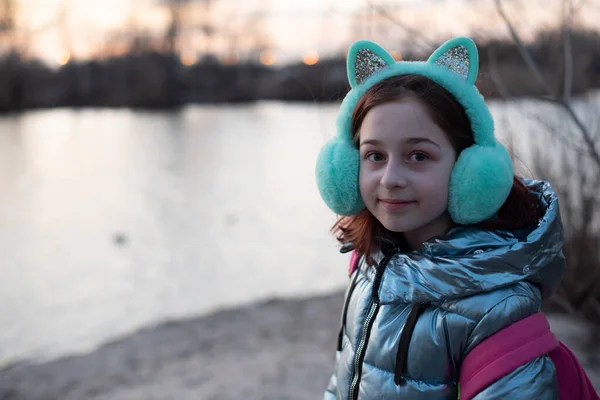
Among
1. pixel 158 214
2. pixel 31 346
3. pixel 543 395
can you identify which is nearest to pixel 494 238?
pixel 543 395

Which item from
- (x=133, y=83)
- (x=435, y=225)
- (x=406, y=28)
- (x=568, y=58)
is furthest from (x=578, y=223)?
(x=133, y=83)

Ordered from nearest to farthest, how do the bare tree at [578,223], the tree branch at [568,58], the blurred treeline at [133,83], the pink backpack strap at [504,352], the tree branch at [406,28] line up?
1. the pink backpack strap at [504,352]
2. the tree branch at [568,58]
3. the tree branch at [406,28]
4. the bare tree at [578,223]
5. the blurred treeline at [133,83]

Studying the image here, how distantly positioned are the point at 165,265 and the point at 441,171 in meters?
5.95

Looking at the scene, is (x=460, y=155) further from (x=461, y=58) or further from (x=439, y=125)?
(x=461, y=58)

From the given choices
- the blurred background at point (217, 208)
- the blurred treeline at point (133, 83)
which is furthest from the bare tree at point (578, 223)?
the blurred treeline at point (133, 83)

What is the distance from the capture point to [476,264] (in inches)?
49.5

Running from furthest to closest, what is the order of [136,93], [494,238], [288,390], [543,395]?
[136,93]
[288,390]
[494,238]
[543,395]

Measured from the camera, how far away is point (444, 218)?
1414 millimetres

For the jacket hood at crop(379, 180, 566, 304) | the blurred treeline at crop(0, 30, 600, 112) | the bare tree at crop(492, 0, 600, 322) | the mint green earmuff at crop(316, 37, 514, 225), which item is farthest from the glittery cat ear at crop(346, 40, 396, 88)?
the blurred treeline at crop(0, 30, 600, 112)

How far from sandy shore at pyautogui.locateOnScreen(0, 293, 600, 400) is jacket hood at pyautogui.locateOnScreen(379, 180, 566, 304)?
2.40 metres

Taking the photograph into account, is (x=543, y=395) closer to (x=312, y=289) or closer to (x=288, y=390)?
(x=288, y=390)

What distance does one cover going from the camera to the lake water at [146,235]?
540cm

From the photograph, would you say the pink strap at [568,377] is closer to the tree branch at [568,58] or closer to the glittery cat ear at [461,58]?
the glittery cat ear at [461,58]

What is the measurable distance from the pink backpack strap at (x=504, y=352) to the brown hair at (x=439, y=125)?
257 mm
